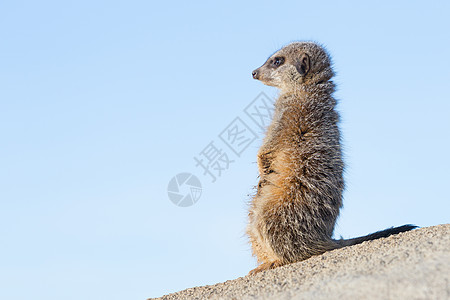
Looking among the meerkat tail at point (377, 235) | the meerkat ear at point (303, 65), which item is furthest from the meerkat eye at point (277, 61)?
the meerkat tail at point (377, 235)

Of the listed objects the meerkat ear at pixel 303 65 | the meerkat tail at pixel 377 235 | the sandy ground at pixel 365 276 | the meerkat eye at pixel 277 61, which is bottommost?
the sandy ground at pixel 365 276

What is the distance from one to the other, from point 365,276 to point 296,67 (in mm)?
3344

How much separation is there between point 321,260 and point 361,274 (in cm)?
105

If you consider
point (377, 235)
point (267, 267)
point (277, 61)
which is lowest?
point (377, 235)

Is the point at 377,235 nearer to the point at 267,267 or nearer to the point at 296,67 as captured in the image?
the point at 267,267

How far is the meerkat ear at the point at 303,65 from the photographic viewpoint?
20.7ft

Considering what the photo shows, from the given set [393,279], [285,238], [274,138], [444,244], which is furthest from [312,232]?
[393,279]

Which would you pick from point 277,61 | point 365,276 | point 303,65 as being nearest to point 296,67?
point 303,65

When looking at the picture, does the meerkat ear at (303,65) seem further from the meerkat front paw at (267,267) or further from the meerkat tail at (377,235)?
the meerkat front paw at (267,267)

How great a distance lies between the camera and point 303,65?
634 cm

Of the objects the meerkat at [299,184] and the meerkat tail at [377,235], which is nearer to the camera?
the meerkat at [299,184]

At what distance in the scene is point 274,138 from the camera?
224 inches

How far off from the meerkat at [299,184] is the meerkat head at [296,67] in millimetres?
213

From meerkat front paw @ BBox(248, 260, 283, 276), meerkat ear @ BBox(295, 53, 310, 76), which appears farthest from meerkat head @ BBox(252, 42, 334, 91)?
meerkat front paw @ BBox(248, 260, 283, 276)
